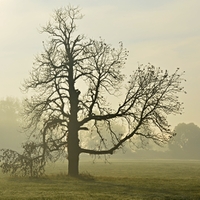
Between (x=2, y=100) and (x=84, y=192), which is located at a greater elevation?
(x=2, y=100)

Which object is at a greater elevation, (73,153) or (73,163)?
(73,153)

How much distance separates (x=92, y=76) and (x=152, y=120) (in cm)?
712

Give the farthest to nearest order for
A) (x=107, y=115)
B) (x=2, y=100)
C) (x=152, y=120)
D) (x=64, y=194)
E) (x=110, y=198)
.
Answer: (x=2, y=100)
(x=107, y=115)
(x=152, y=120)
(x=64, y=194)
(x=110, y=198)

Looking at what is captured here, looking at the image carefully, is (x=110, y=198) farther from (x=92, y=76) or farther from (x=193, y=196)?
(x=92, y=76)

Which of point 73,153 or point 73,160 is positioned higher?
point 73,153

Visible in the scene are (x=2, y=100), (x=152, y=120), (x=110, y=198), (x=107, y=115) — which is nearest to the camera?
(x=110, y=198)

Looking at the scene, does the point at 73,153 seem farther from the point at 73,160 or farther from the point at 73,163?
the point at 73,163

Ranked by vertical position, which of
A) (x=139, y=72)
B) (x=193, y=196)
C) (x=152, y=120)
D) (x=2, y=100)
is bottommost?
(x=193, y=196)

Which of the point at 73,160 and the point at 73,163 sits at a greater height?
the point at 73,160

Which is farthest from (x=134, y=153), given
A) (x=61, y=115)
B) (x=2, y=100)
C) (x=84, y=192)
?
(x=84, y=192)

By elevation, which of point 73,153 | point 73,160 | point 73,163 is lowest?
point 73,163

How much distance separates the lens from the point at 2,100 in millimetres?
146500

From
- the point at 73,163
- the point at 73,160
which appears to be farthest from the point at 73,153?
the point at 73,163

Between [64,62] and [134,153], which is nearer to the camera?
[64,62]
